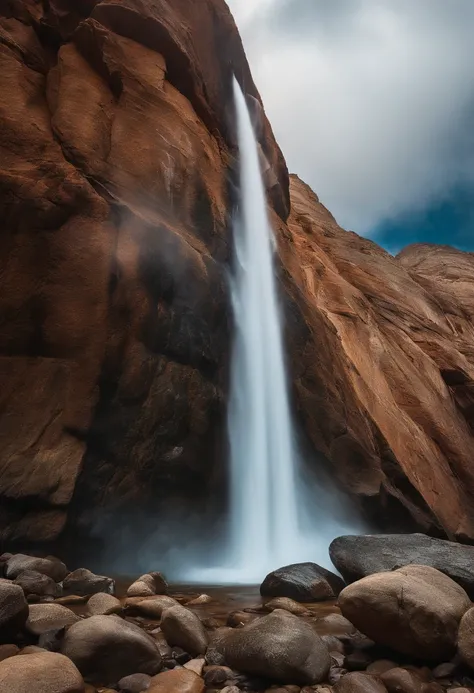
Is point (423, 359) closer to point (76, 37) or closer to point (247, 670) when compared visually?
point (76, 37)

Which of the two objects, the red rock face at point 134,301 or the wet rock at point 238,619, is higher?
the red rock face at point 134,301

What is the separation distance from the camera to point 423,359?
25.7m

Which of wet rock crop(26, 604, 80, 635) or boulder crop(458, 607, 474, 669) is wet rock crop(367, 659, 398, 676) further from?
wet rock crop(26, 604, 80, 635)

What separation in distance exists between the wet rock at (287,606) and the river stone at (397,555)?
4.99ft

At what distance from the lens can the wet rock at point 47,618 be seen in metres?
4.88

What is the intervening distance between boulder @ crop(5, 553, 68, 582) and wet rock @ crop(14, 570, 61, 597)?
0.31 meters

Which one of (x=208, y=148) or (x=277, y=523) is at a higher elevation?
(x=208, y=148)

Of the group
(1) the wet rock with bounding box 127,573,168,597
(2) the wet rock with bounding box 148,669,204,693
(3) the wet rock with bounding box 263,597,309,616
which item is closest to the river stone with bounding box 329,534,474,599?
(3) the wet rock with bounding box 263,597,309,616

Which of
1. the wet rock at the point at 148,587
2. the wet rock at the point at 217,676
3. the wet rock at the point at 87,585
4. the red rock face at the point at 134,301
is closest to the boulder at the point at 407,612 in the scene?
the wet rock at the point at 217,676

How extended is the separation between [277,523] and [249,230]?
9.98 meters

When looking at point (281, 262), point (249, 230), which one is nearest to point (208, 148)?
point (249, 230)

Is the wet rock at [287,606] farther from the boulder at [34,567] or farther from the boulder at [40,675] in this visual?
the boulder at [40,675]

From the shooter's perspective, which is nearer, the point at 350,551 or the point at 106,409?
the point at 350,551

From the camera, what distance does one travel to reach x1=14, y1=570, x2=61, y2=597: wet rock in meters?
6.84
